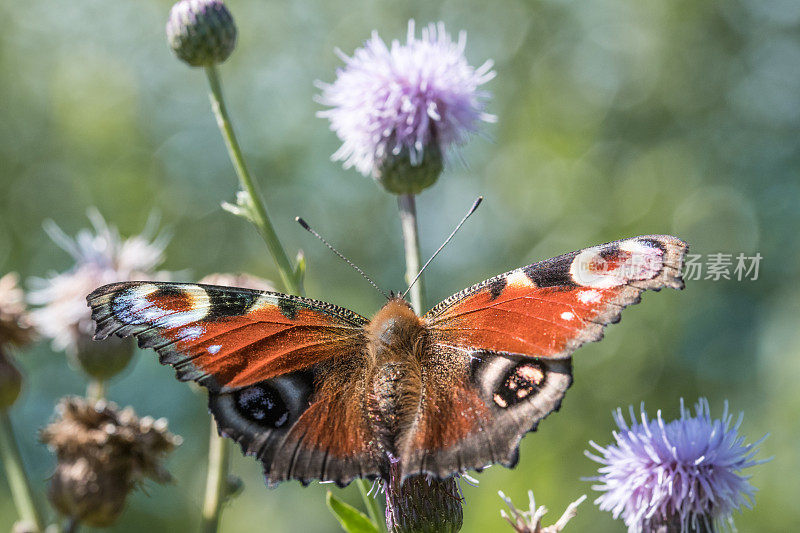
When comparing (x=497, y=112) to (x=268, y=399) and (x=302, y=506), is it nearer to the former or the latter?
(x=302, y=506)

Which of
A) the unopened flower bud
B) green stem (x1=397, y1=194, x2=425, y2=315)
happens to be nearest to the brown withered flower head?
the unopened flower bud

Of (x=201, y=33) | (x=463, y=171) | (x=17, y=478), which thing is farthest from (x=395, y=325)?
(x=463, y=171)

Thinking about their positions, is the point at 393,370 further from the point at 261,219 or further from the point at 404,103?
the point at 404,103

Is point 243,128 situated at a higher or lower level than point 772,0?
lower

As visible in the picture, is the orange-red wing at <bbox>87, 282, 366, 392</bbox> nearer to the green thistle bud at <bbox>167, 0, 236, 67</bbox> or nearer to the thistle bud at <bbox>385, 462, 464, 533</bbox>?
the thistle bud at <bbox>385, 462, 464, 533</bbox>

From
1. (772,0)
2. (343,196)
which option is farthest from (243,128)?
(772,0)

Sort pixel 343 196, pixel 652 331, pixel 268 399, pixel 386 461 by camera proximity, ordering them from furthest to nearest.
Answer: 1. pixel 343 196
2. pixel 652 331
3. pixel 268 399
4. pixel 386 461

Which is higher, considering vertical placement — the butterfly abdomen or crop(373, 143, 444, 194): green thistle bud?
crop(373, 143, 444, 194): green thistle bud
